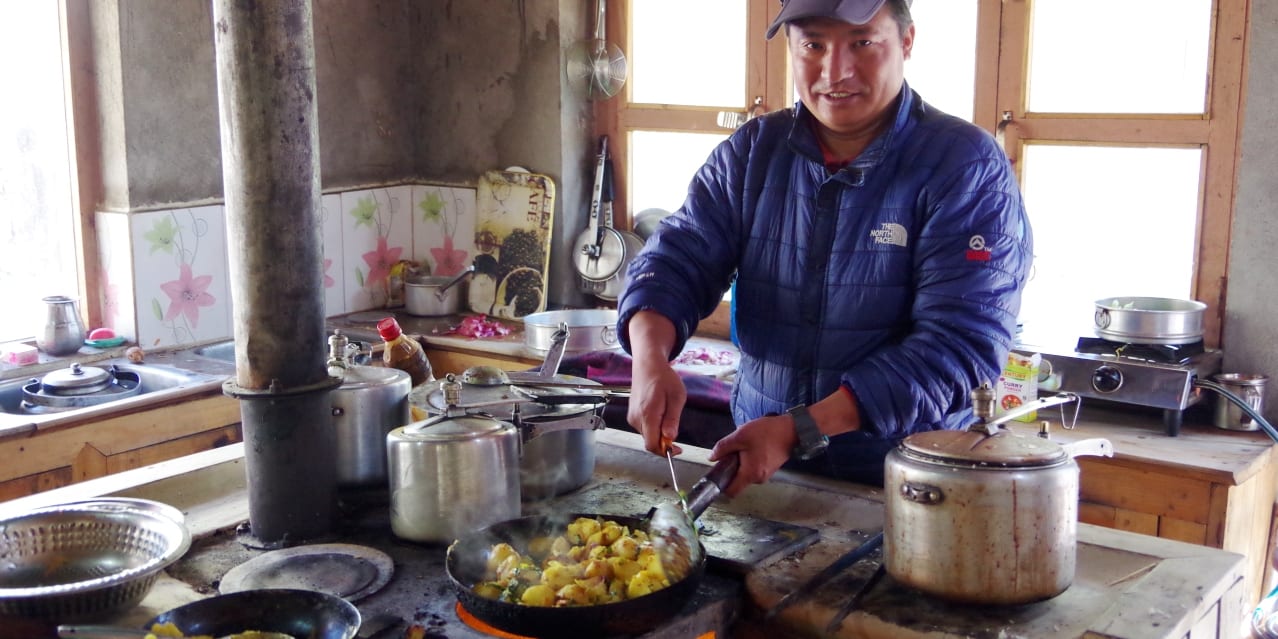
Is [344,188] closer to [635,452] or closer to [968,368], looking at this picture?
[635,452]

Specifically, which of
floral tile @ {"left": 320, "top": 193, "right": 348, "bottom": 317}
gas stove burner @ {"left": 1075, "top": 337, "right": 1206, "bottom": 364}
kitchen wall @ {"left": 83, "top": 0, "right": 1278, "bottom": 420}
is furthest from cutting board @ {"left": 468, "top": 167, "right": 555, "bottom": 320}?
gas stove burner @ {"left": 1075, "top": 337, "right": 1206, "bottom": 364}

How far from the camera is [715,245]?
222 centimetres

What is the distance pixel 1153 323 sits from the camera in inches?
119

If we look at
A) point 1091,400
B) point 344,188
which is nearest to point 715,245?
point 1091,400

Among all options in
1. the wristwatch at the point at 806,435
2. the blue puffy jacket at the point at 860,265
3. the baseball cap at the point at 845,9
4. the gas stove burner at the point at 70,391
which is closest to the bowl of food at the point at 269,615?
the wristwatch at the point at 806,435

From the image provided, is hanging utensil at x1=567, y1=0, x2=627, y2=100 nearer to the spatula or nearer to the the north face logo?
the the north face logo

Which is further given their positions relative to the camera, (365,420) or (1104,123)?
(1104,123)

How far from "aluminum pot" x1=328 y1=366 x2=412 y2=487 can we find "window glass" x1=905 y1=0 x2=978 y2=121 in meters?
2.03

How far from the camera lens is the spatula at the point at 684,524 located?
5.42 feet

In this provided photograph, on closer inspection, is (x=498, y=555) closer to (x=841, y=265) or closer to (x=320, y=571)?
(x=320, y=571)

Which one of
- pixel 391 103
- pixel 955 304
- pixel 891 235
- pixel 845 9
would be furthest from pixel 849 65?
pixel 391 103

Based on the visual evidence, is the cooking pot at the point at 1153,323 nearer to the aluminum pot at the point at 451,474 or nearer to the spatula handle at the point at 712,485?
the spatula handle at the point at 712,485

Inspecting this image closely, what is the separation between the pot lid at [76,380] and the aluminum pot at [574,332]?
128cm

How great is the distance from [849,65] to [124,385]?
102 inches
